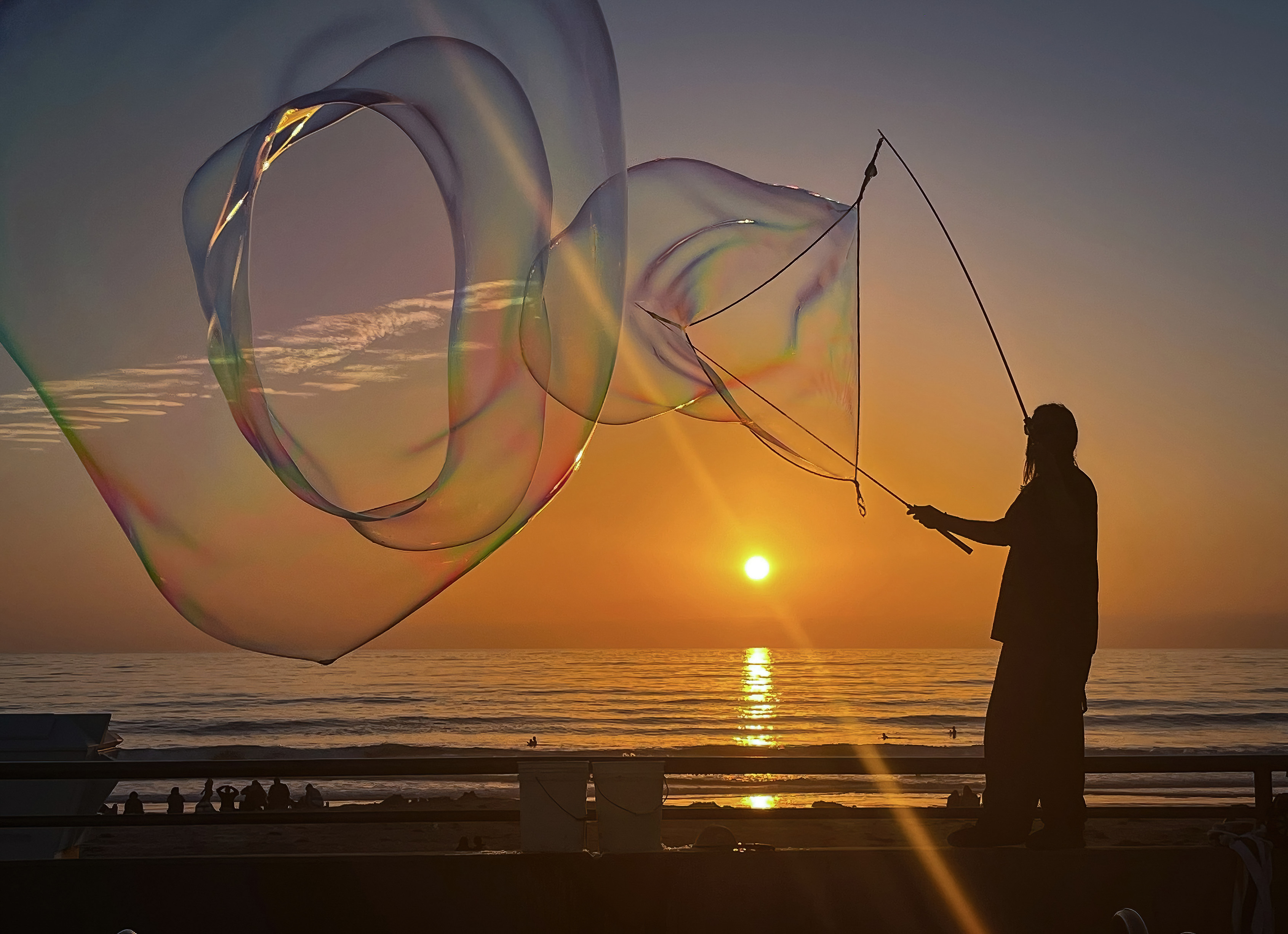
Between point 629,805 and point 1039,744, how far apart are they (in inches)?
73.5

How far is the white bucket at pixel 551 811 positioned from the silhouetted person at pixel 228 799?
2131 centimetres

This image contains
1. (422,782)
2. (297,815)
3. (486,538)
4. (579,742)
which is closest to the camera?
(297,815)

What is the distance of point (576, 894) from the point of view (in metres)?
4.77

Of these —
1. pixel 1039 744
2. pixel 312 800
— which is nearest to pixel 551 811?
pixel 1039 744

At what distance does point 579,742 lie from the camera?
3834cm

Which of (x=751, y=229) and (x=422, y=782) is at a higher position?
(x=422, y=782)

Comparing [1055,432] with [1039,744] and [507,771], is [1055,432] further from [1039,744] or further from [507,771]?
[507,771]

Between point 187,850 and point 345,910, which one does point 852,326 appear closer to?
point 345,910

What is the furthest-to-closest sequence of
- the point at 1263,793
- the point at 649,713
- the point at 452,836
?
the point at 649,713 → the point at 452,836 → the point at 1263,793

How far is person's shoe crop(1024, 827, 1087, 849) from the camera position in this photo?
496cm

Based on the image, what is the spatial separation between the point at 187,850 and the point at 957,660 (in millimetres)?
82377

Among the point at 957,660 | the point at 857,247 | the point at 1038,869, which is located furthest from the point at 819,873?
the point at 957,660

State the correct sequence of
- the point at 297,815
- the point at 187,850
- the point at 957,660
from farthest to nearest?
1. the point at 957,660
2. the point at 187,850
3. the point at 297,815

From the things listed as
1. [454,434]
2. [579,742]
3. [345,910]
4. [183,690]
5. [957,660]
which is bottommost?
[345,910]
